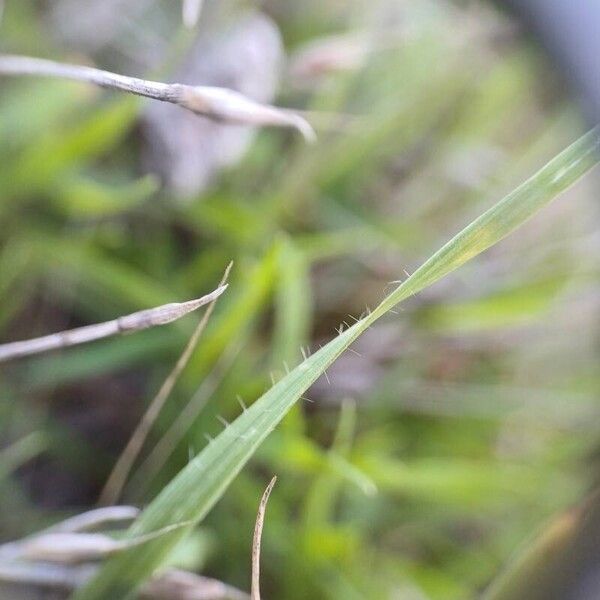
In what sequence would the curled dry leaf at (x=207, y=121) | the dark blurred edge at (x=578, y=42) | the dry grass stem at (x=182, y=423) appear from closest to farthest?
the dark blurred edge at (x=578, y=42)
the dry grass stem at (x=182, y=423)
the curled dry leaf at (x=207, y=121)

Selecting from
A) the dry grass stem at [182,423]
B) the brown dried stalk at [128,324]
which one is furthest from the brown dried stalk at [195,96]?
the dry grass stem at [182,423]

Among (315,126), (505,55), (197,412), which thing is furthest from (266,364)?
(505,55)

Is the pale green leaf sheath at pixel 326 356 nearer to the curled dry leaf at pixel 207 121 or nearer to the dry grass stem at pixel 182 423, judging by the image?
the dry grass stem at pixel 182 423

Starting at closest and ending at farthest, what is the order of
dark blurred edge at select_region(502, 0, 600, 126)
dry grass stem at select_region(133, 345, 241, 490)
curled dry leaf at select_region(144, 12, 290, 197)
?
1. dark blurred edge at select_region(502, 0, 600, 126)
2. dry grass stem at select_region(133, 345, 241, 490)
3. curled dry leaf at select_region(144, 12, 290, 197)

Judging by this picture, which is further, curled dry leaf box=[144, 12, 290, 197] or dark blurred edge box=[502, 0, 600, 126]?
curled dry leaf box=[144, 12, 290, 197]

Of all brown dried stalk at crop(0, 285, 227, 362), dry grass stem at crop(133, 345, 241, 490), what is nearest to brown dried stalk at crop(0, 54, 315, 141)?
brown dried stalk at crop(0, 285, 227, 362)

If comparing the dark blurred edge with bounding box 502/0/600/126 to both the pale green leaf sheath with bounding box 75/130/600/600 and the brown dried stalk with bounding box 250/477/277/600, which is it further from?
the brown dried stalk with bounding box 250/477/277/600

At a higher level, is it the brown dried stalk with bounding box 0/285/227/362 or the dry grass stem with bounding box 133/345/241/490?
the brown dried stalk with bounding box 0/285/227/362

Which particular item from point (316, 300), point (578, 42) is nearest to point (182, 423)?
point (316, 300)
